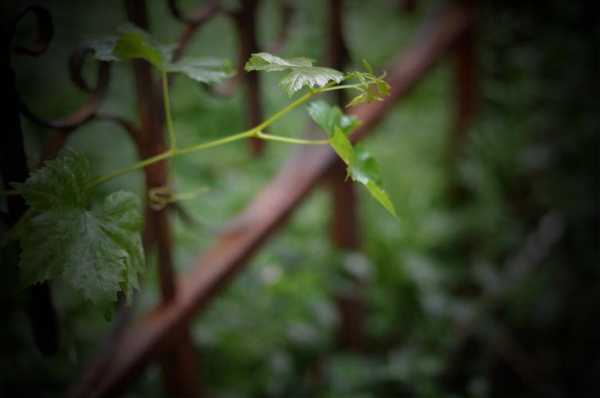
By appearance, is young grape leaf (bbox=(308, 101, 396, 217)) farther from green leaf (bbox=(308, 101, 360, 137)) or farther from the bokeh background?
the bokeh background

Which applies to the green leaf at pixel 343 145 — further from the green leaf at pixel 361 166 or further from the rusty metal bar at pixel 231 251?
the rusty metal bar at pixel 231 251

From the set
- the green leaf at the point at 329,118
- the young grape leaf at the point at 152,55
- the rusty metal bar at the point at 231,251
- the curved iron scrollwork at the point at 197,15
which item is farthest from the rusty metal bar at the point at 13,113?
the rusty metal bar at the point at 231,251

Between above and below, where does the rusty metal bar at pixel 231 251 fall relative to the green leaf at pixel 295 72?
below

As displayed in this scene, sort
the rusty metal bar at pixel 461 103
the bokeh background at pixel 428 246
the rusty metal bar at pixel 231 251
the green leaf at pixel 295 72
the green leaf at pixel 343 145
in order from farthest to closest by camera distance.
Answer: the rusty metal bar at pixel 461 103 → the bokeh background at pixel 428 246 → the rusty metal bar at pixel 231 251 → the green leaf at pixel 343 145 → the green leaf at pixel 295 72

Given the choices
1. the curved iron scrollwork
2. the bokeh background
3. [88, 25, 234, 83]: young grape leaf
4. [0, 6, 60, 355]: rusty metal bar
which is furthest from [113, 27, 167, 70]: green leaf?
the bokeh background

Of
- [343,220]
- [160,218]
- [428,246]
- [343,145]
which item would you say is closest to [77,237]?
[343,145]

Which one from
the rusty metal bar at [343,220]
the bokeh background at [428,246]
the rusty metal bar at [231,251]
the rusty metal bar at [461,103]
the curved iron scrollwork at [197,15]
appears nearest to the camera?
the curved iron scrollwork at [197,15]

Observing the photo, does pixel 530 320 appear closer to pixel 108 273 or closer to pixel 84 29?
pixel 108 273

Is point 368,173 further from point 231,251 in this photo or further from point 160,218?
point 231,251
